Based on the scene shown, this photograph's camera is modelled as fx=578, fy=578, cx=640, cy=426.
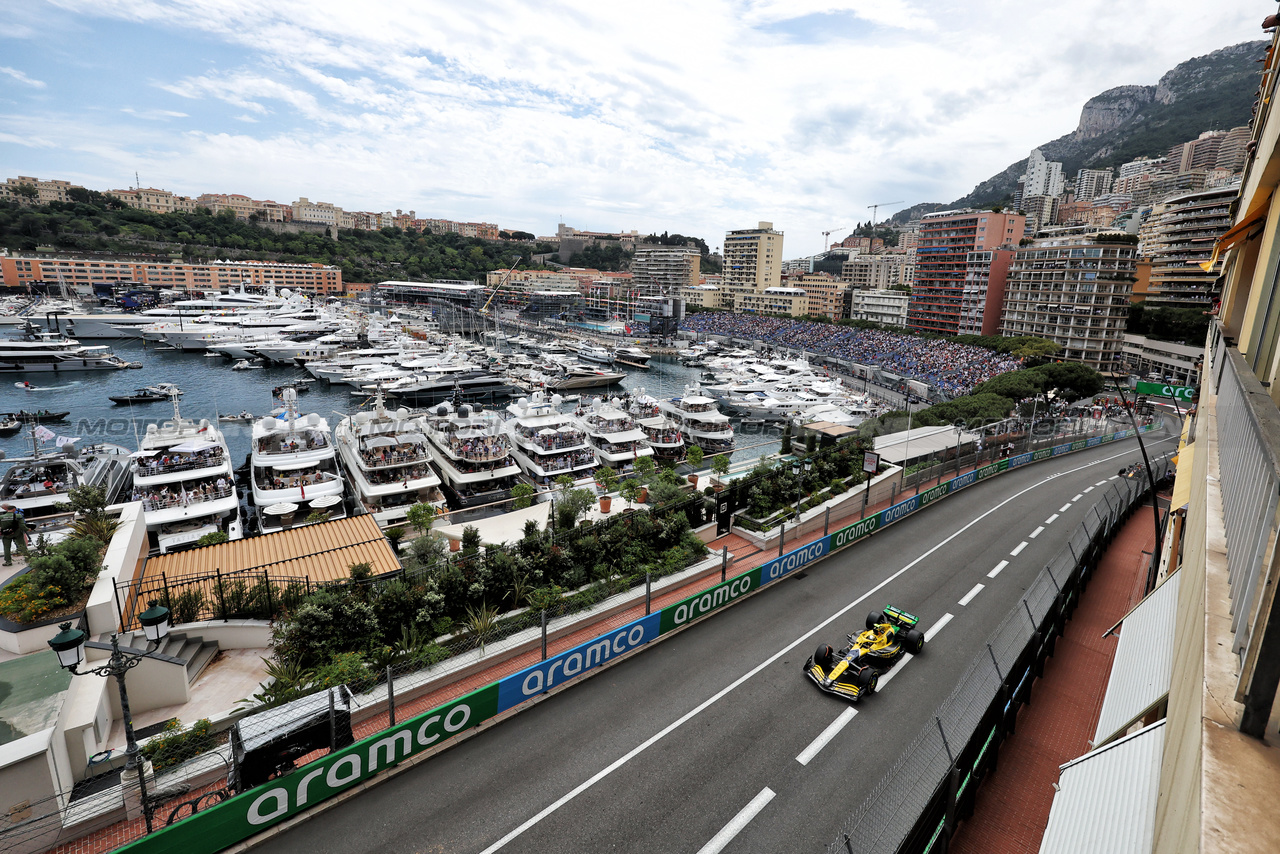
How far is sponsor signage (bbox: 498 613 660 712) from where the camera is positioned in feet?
34.5

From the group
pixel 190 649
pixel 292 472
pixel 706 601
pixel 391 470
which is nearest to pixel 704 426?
pixel 391 470

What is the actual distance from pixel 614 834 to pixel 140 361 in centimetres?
8659

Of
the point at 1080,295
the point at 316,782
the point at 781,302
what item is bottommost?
the point at 316,782

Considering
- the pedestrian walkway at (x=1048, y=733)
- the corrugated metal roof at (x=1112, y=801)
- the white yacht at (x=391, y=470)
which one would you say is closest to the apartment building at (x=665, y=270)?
the white yacht at (x=391, y=470)

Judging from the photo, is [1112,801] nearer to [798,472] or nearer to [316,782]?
[316,782]

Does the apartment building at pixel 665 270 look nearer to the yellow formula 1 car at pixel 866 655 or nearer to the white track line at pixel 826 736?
the yellow formula 1 car at pixel 866 655

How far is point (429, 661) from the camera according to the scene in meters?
10.9

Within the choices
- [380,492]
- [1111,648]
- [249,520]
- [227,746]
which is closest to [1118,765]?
[1111,648]

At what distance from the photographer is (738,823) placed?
27.5ft

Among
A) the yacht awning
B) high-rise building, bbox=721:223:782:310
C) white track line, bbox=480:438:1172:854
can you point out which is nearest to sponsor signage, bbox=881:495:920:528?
white track line, bbox=480:438:1172:854

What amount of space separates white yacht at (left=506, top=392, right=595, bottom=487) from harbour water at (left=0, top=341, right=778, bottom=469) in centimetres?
1049

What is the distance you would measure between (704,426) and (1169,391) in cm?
2357

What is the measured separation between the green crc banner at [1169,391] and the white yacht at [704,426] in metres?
21.8

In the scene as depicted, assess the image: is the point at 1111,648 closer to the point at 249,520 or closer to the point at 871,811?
the point at 871,811
